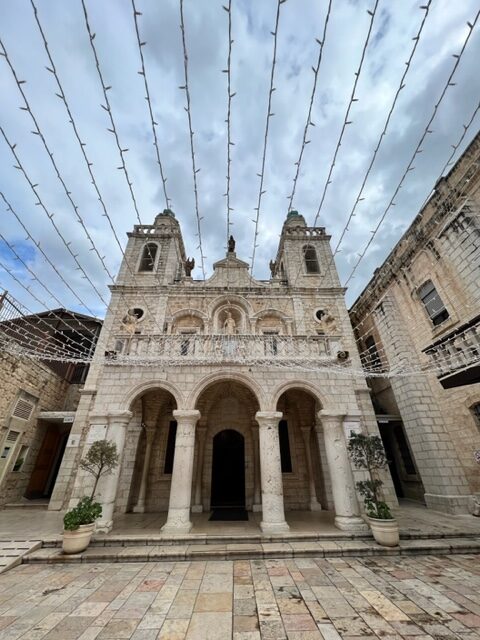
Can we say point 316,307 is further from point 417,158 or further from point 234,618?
point 234,618

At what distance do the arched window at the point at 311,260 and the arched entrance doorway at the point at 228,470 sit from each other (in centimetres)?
974

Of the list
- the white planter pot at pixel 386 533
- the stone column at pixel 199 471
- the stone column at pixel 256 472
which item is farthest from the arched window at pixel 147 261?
the white planter pot at pixel 386 533

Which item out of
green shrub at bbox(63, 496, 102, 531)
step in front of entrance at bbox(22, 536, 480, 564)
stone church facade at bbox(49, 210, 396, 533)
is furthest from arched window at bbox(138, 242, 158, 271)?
step in front of entrance at bbox(22, 536, 480, 564)

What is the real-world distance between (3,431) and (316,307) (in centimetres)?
1399

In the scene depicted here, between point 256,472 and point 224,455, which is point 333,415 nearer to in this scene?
point 256,472

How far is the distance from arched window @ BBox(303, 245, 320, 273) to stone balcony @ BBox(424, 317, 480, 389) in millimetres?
8133

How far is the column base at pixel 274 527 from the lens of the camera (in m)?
6.18

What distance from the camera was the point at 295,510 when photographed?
9.15m

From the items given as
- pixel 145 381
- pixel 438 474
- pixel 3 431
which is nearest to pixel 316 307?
pixel 438 474

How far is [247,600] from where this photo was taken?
3.74 metres

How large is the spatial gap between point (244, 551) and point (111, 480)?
3.70 m

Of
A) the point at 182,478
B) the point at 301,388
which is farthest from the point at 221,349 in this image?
the point at 182,478

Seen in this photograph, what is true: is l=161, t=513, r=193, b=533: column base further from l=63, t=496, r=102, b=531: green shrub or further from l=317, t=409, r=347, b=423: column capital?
l=317, t=409, r=347, b=423: column capital

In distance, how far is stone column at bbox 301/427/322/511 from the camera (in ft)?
29.9
